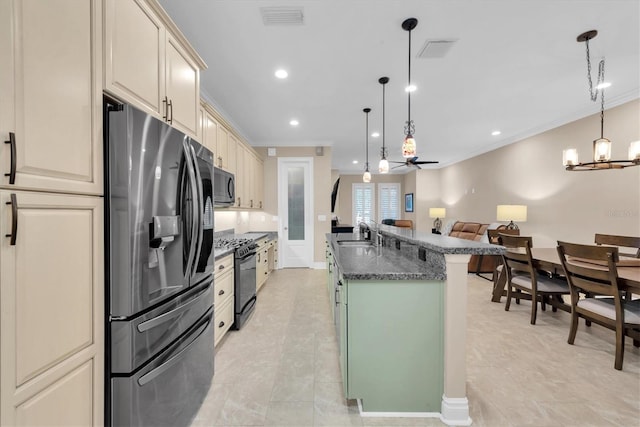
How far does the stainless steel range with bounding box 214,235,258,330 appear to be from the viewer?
2770 millimetres

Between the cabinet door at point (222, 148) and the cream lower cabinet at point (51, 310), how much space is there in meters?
2.16

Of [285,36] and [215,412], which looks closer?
[215,412]

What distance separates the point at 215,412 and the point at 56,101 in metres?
1.83

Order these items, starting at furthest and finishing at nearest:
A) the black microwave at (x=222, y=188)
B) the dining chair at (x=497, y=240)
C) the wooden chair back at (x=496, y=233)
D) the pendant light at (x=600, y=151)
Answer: the wooden chair back at (x=496, y=233)
the dining chair at (x=497, y=240)
the black microwave at (x=222, y=188)
the pendant light at (x=600, y=151)

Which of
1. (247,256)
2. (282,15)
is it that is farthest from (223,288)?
(282,15)

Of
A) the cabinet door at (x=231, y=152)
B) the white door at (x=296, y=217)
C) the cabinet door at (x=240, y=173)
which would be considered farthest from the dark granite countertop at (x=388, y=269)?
the white door at (x=296, y=217)

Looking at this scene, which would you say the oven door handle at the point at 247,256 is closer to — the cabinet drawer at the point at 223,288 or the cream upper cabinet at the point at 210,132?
the cabinet drawer at the point at 223,288

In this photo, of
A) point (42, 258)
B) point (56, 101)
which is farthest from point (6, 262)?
point (56, 101)

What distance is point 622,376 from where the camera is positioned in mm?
1983

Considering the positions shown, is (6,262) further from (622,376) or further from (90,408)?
(622,376)

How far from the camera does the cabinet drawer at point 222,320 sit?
7.50ft

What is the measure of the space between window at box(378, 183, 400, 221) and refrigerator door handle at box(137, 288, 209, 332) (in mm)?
9446

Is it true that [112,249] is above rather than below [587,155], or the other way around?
below

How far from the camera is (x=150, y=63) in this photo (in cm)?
142
